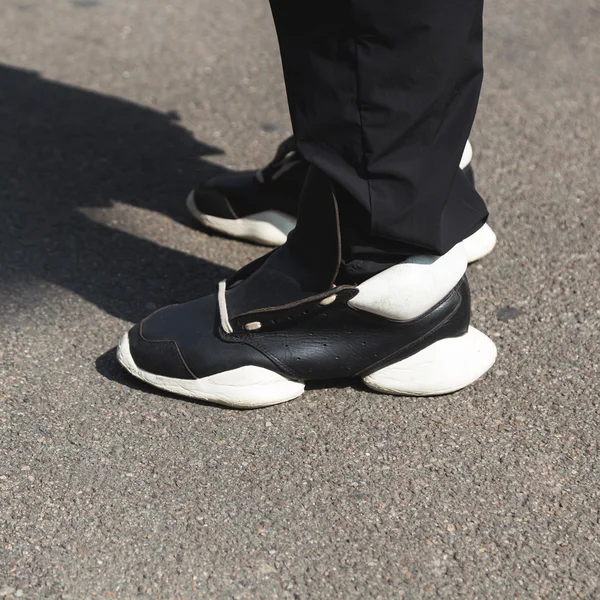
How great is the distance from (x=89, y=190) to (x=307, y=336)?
0.95 meters

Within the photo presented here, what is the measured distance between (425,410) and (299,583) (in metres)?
0.42

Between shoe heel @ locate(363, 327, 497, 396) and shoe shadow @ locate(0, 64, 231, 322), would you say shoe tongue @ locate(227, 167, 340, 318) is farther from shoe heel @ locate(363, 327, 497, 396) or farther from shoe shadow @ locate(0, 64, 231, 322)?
shoe shadow @ locate(0, 64, 231, 322)

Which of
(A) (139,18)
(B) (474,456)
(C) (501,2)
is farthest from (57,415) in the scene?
(C) (501,2)

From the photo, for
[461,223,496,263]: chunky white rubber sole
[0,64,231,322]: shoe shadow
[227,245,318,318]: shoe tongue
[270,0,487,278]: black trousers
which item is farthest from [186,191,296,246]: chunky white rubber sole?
[270,0,487,278]: black trousers

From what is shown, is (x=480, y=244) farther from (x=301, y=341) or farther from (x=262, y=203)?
(x=301, y=341)

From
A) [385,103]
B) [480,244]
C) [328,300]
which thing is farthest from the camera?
[480,244]

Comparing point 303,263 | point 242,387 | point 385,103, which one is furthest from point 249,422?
point 385,103

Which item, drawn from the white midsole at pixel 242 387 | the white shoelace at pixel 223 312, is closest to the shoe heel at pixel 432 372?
the white midsole at pixel 242 387

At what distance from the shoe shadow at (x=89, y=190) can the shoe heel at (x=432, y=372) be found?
0.48m

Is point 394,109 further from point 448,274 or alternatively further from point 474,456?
point 474,456

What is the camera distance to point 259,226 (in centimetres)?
197

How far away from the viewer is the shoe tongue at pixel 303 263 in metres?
1.38

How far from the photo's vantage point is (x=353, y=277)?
4.64 ft

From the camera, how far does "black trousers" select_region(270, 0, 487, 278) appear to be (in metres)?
1.21
